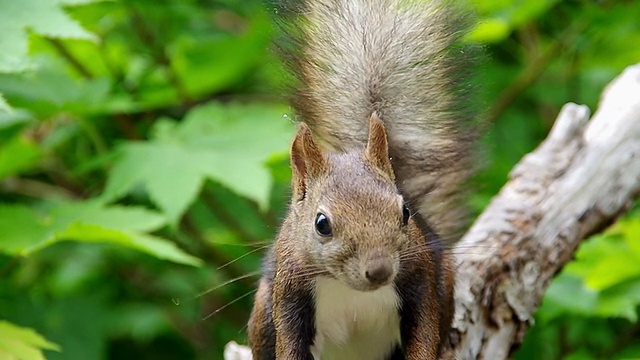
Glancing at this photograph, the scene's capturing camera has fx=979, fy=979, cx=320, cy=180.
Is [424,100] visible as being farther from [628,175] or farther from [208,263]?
[208,263]

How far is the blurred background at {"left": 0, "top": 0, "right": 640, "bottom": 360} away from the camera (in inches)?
85.3

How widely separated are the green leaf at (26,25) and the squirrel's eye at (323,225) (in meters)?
0.57

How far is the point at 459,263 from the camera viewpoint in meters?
Answer: 2.12

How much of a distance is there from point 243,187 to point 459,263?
1.70 ft

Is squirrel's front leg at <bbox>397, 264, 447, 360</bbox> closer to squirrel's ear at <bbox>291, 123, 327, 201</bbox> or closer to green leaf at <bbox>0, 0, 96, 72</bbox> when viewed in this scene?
squirrel's ear at <bbox>291, 123, 327, 201</bbox>

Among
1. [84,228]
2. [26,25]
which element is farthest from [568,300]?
[26,25]

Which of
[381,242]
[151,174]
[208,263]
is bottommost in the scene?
[208,263]

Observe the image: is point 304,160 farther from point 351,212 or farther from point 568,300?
point 568,300

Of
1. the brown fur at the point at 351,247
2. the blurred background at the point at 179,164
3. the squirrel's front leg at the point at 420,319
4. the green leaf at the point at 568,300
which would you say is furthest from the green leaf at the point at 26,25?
the green leaf at the point at 568,300

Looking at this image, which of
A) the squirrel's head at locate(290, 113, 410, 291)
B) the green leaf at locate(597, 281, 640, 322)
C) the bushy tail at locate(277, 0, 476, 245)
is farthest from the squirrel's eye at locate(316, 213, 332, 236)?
the green leaf at locate(597, 281, 640, 322)

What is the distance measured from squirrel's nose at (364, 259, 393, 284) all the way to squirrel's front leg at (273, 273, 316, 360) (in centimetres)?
21

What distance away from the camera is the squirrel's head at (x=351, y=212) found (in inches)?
62.8

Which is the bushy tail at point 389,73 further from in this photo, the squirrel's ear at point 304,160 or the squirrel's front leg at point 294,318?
the squirrel's front leg at point 294,318

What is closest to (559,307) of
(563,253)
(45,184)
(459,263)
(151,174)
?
(563,253)
